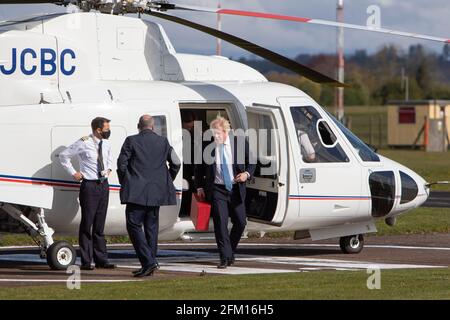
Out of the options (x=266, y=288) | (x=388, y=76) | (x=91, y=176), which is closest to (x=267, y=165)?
(x=91, y=176)

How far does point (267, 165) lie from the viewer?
53.3 ft

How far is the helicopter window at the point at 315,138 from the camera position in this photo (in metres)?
16.4

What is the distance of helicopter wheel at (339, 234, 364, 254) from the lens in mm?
17484

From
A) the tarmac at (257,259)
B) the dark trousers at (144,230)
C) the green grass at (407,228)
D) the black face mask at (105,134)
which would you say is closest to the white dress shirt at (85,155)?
the black face mask at (105,134)

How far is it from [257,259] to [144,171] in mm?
3043

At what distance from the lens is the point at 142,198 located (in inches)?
557

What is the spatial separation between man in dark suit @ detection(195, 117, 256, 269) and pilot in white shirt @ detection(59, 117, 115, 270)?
51.3 inches

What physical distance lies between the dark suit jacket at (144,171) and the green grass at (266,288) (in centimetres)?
105

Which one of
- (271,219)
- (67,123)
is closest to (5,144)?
(67,123)

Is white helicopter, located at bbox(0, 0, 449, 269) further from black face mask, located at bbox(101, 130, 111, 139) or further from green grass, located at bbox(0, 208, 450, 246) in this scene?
green grass, located at bbox(0, 208, 450, 246)

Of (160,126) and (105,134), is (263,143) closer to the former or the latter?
(160,126)

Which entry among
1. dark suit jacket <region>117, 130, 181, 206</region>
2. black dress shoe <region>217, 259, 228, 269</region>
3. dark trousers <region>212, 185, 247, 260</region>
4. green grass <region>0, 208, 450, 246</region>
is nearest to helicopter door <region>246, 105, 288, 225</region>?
dark trousers <region>212, 185, 247, 260</region>

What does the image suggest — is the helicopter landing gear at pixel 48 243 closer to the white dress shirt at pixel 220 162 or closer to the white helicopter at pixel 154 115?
the white helicopter at pixel 154 115
